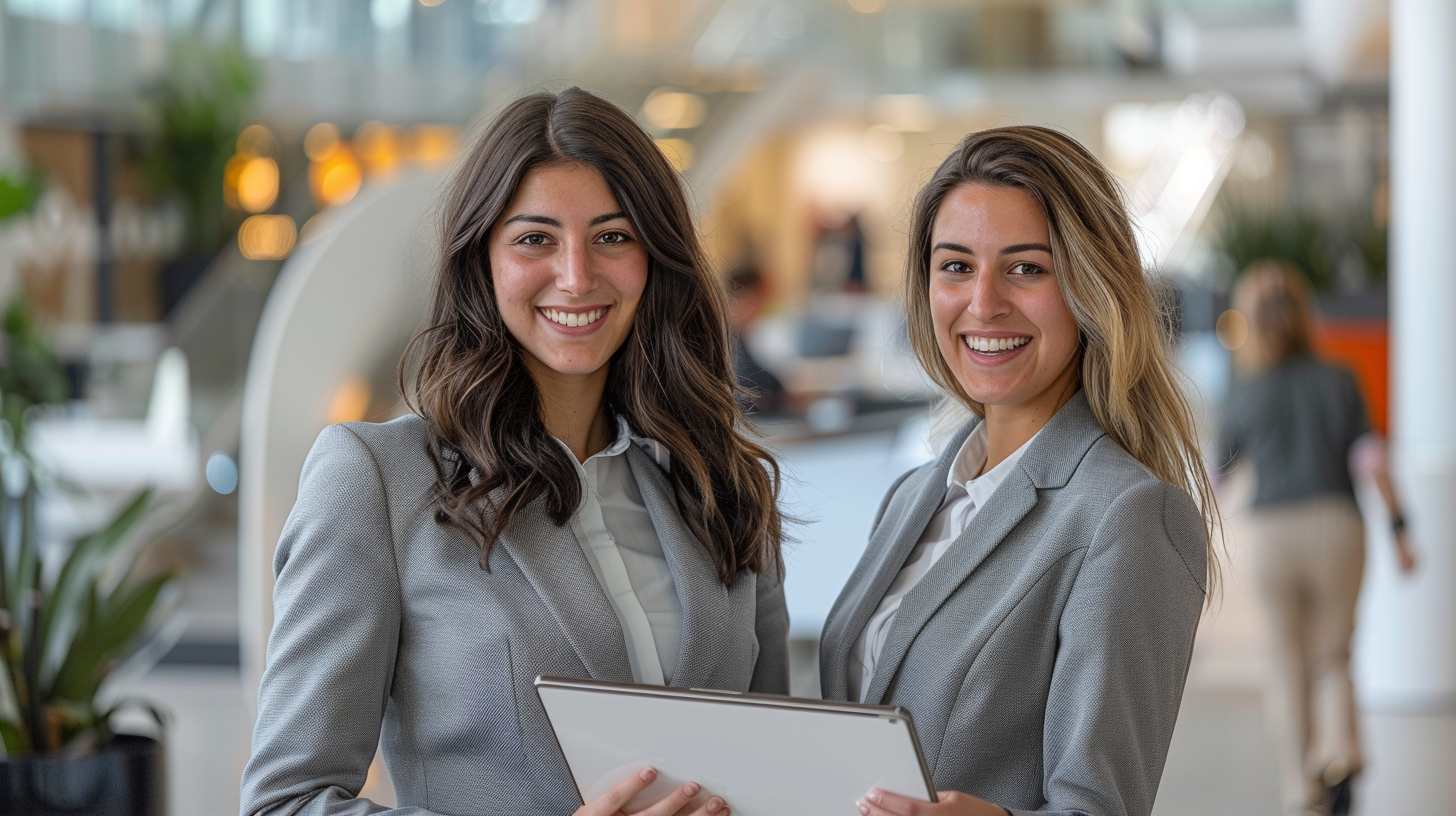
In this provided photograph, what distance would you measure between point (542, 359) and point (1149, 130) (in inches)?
803

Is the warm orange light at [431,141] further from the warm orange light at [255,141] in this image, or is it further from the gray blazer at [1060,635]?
the gray blazer at [1060,635]

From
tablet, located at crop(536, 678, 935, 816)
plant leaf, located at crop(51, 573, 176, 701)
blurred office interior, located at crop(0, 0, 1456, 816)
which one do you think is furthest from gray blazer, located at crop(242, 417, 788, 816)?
plant leaf, located at crop(51, 573, 176, 701)

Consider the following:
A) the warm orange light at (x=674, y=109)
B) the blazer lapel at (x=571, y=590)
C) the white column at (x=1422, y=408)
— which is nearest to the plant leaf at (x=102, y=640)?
the blazer lapel at (x=571, y=590)

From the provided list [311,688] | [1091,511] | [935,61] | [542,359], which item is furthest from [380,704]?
[935,61]

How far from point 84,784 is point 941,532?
2080 millimetres

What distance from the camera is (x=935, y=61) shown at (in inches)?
747

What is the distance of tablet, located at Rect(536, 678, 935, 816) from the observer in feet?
4.10

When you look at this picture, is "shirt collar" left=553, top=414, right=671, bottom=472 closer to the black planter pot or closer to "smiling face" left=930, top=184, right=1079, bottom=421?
"smiling face" left=930, top=184, right=1079, bottom=421

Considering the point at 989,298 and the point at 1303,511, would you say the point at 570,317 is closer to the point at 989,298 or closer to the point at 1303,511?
the point at 989,298

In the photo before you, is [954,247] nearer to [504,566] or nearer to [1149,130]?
[504,566]

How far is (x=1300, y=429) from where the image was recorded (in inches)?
193

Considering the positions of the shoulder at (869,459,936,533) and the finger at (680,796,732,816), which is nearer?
the finger at (680,796,732,816)

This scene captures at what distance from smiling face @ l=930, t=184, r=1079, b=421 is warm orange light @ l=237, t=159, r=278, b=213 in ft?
41.2

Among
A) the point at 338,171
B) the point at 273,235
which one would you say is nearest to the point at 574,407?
the point at 273,235
